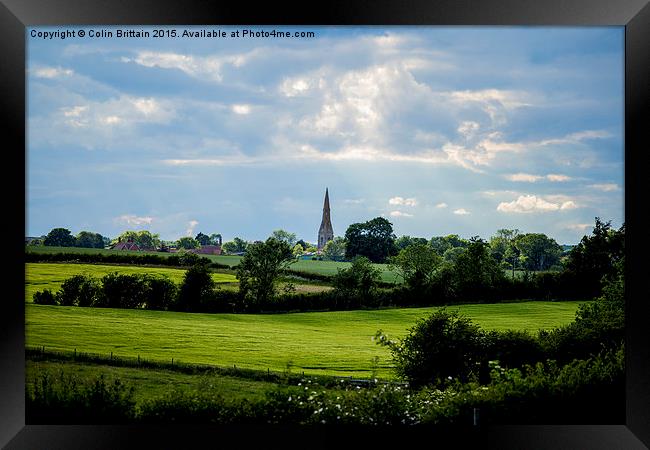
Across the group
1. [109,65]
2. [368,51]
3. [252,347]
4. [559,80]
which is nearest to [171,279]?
[252,347]

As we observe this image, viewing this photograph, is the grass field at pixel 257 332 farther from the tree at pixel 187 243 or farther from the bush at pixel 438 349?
the tree at pixel 187 243

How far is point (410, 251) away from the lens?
570cm

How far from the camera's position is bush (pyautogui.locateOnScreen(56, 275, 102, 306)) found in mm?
5629

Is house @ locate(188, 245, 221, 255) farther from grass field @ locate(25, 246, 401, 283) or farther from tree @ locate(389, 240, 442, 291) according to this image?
tree @ locate(389, 240, 442, 291)

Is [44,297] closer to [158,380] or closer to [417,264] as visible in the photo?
[158,380]

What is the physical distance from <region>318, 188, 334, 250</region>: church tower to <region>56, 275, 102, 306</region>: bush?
2.17 m

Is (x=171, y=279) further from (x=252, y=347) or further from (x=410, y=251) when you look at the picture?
(x=410, y=251)

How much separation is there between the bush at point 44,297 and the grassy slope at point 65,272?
0.11ft

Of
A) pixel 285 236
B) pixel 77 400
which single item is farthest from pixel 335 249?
pixel 77 400

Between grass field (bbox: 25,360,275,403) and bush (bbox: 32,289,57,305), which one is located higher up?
bush (bbox: 32,289,57,305)

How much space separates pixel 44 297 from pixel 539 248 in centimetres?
469

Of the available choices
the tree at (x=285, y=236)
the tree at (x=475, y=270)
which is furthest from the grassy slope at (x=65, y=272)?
the tree at (x=475, y=270)

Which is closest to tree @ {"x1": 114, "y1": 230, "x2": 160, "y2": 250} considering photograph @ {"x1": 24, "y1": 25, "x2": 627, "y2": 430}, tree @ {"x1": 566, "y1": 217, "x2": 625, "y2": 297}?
photograph @ {"x1": 24, "y1": 25, "x2": 627, "y2": 430}

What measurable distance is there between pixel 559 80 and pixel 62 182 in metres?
4.65
